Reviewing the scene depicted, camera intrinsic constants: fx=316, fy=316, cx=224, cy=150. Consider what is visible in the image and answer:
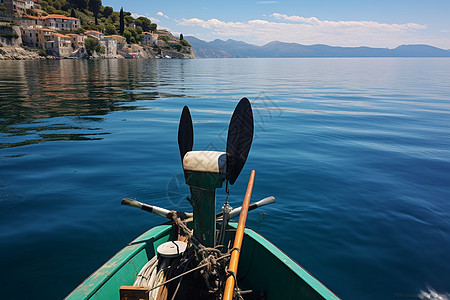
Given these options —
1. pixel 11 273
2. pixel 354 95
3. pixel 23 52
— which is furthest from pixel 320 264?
pixel 23 52

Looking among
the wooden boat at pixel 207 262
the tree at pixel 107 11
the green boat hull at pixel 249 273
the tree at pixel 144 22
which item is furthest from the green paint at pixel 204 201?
the tree at pixel 144 22

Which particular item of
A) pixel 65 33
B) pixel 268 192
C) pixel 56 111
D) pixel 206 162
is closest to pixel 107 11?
pixel 65 33

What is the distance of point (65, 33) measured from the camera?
11931 cm

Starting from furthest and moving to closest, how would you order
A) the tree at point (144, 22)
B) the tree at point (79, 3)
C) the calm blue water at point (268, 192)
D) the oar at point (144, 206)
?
the tree at point (144, 22)
the tree at point (79, 3)
the calm blue water at point (268, 192)
the oar at point (144, 206)

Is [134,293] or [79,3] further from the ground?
[79,3]

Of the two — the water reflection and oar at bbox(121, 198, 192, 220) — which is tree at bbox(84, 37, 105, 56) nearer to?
the water reflection

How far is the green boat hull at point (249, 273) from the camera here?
11.1ft

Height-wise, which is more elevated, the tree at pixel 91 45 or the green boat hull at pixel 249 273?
the tree at pixel 91 45

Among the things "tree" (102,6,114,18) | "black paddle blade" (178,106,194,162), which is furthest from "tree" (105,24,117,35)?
"black paddle blade" (178,106,194,162)

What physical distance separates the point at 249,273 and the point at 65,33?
138m

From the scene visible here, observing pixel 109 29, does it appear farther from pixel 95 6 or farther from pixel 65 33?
pixel 65 33

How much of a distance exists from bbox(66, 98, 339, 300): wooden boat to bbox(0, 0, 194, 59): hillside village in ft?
334

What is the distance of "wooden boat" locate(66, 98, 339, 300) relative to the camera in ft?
10.5

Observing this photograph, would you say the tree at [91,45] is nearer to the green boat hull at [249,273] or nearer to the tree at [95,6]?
the tree at [95,6]
